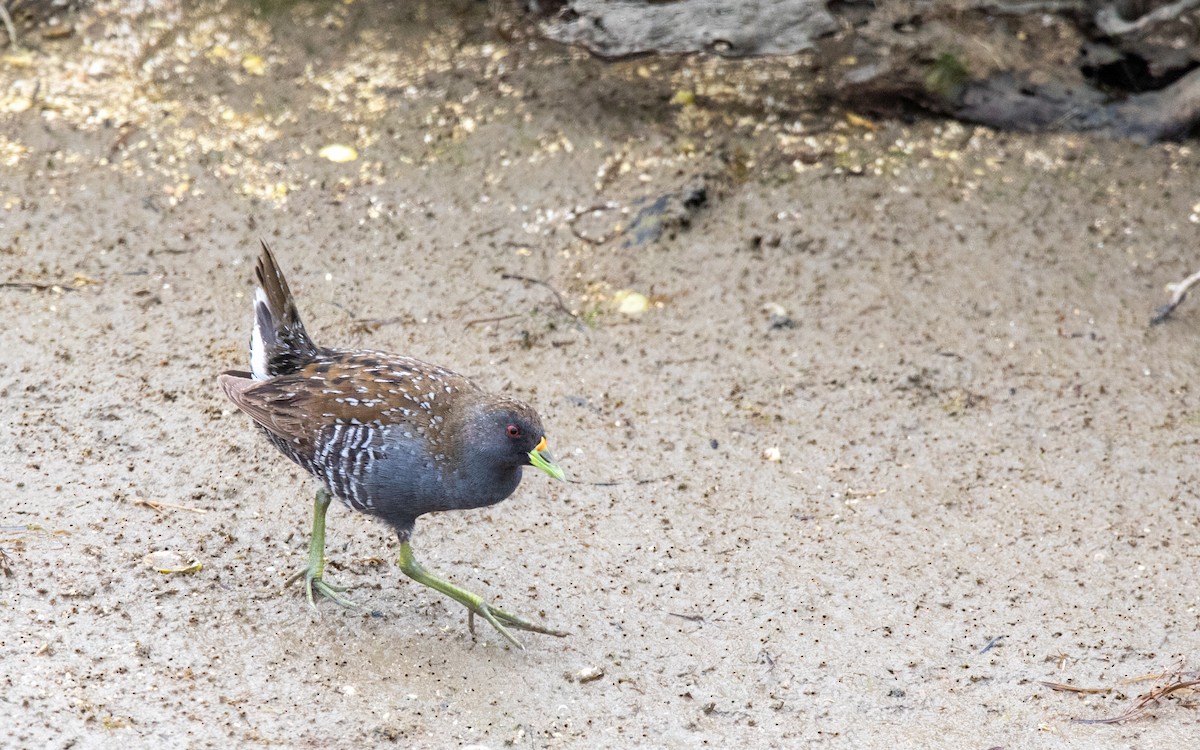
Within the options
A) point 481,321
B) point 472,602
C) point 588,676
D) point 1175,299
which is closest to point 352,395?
point 472,602

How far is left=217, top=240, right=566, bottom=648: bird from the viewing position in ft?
13.7

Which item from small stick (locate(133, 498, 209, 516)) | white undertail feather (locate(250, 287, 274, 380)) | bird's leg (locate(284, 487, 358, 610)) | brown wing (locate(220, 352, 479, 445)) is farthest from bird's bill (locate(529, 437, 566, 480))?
small stick (locate(133, 498, 209, 516))

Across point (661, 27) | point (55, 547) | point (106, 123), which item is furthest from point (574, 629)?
point (106, 123)

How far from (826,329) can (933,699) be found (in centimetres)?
227

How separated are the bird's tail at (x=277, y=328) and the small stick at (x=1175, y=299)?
3.85 meters

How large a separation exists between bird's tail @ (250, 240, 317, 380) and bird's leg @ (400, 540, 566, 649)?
80 cm

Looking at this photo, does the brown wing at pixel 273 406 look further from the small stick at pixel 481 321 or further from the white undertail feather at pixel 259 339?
the small stick at pixel 481 321

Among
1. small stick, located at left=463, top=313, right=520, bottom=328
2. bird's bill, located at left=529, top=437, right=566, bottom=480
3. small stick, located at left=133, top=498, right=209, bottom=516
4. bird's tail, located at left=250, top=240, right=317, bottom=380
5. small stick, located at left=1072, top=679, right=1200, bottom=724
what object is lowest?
small stick, located at left=463, top=313, right=520, bottom=328

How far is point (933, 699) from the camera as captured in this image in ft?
13.3

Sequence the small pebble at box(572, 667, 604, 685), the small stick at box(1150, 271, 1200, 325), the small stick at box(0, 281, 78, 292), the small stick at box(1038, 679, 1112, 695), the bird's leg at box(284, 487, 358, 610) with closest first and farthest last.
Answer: the small stick at box(1038, 679, 1112, 695)
the small pebble at box(572, 667, 604, 685)
the bird's leg at box(284, 487, 358, 610)
the small stick at box(1150, 271, 1200, 325)
the small stick at box(0, 281, 78, 292)

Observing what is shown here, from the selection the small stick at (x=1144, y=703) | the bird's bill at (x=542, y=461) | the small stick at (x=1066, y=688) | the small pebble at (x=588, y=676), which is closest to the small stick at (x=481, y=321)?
the bird's bill at (x=542, y=461)

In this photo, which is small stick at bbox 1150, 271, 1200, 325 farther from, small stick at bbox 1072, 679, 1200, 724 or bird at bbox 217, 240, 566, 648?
bird at bbox 217, 240, 566, 648

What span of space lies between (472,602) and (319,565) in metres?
0.56

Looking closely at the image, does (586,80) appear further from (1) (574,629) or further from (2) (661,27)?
(1) (574,629)
